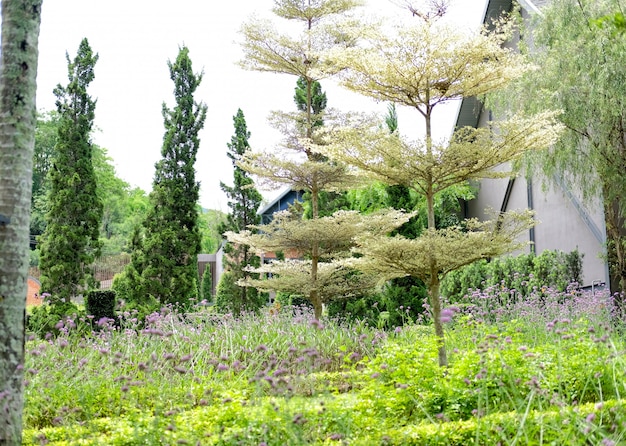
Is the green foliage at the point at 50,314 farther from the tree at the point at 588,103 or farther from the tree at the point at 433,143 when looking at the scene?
the tree at the point at 588,103

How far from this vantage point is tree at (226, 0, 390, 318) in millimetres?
11109

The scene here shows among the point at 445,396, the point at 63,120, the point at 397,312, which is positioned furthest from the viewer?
the point at 63,120

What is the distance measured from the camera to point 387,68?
6.97 m

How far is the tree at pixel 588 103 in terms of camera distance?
10.7m

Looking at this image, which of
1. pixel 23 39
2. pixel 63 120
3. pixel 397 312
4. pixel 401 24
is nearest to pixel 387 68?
pixel 401 24

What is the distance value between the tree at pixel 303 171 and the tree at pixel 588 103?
3.61 m

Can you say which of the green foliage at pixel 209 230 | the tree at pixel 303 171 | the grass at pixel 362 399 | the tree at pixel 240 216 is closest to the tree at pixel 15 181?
the grass at pixel 362 399

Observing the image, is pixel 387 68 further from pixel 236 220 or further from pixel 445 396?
pixel 236 220

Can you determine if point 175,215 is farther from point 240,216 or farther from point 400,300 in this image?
point 400,300

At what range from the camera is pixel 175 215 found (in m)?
16.4

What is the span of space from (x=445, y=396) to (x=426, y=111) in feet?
11.8

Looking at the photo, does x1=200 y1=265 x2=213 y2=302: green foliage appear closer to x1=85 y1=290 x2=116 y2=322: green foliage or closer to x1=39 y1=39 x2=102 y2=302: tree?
x1=39 y1=39 x2=102 y2=302: tree

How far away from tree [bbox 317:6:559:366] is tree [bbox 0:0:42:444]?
137 inches

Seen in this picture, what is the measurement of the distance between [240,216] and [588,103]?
910 centimetres
